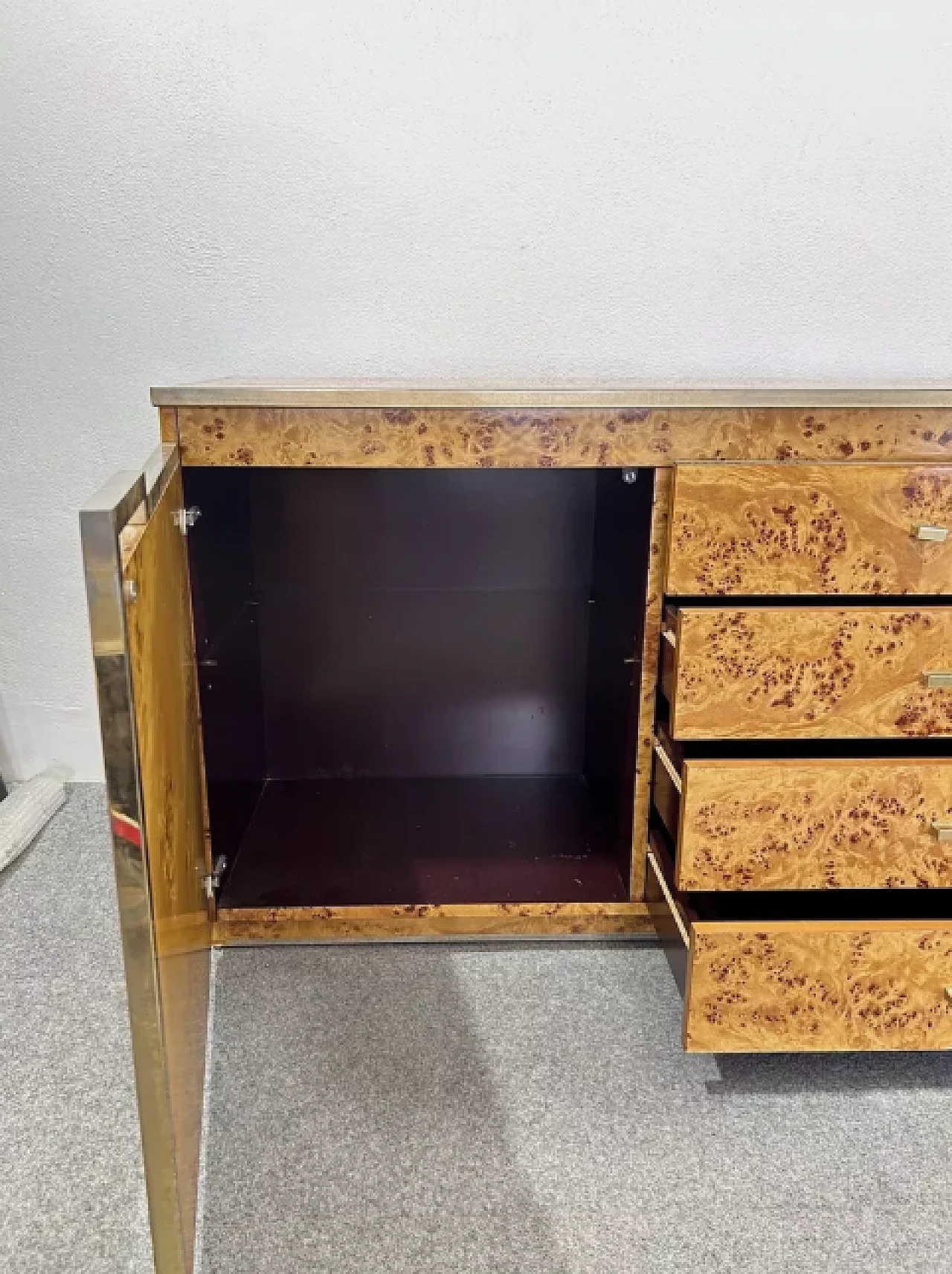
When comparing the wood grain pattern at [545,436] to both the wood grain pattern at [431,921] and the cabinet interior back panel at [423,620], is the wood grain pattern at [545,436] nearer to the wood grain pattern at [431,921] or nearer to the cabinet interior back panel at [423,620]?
the cabinet interior back panel at [423,620]

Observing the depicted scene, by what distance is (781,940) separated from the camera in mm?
872

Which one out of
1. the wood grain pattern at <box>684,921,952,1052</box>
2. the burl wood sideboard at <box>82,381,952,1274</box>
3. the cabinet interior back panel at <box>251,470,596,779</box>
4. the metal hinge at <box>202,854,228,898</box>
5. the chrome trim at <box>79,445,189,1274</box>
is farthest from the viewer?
the cabinet interior back panel at <box>251,470,596,779</box>

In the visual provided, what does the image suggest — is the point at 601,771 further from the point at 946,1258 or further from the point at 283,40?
the point at 283,40

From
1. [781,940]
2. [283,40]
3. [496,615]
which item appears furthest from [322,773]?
[283,40]

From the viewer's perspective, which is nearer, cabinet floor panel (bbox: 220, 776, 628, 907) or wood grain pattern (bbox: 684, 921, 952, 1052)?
wood grain pattern (bbox: 684, 921, 952, 1052)

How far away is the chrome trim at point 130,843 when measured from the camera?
54cm

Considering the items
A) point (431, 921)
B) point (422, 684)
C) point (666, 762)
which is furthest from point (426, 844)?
point (666, 762)

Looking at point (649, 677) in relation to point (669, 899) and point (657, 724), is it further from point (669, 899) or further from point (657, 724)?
point (669, 899)

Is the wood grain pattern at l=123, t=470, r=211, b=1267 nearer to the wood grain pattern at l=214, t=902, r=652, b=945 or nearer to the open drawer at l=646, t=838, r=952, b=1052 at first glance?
the wood grain pattern at l=214, t=902, r=652, b=945

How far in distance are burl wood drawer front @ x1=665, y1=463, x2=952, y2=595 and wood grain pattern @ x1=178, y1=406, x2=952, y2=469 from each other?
0.04m

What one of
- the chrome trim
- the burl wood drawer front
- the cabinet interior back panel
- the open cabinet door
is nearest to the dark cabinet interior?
the cabinet interior back panel

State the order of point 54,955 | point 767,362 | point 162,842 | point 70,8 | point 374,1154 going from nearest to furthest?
point 162,842 → point 374,1154 → point 54,955 → point 70,8 → point 767,362

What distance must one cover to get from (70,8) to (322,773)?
122 centimetres

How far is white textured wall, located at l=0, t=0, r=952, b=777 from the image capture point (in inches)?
A: 51.3
